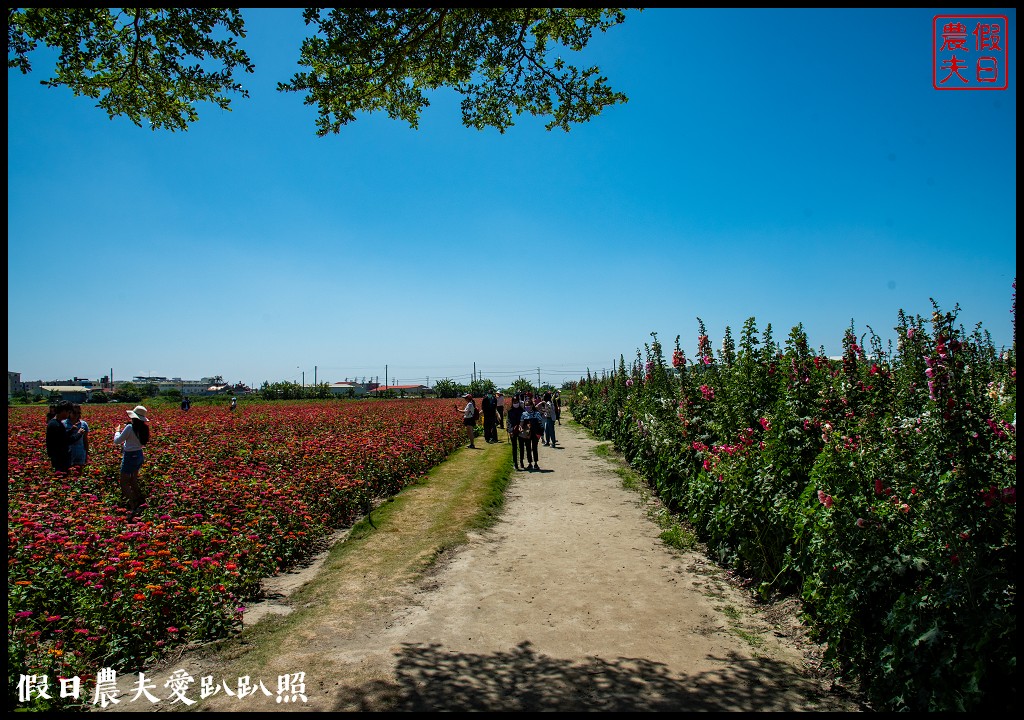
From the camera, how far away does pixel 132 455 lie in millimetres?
7977

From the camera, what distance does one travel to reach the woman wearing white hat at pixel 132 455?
789cm

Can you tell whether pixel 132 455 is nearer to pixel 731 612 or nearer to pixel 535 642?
pixel 535 642

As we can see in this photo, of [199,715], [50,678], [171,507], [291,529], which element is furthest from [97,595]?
[171,507]

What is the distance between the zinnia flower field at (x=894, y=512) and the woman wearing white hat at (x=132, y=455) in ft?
25.2

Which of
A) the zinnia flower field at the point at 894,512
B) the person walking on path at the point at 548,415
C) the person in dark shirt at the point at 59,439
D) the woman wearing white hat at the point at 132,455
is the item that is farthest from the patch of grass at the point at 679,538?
the person walking on path at the point at 548,415

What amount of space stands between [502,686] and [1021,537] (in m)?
2.95

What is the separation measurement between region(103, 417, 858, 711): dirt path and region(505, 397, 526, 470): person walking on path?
6.43 m

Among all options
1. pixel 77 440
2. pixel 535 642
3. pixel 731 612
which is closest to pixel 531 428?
pixel 731 612

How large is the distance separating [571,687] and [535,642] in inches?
28.8

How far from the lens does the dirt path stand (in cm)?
355

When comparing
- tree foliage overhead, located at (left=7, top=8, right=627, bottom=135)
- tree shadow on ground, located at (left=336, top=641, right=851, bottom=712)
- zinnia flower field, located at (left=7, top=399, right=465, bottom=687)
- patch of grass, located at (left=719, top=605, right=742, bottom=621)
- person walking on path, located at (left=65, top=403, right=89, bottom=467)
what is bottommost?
patch of grass, located at (left=719, top=605, right=742, bottom=621)

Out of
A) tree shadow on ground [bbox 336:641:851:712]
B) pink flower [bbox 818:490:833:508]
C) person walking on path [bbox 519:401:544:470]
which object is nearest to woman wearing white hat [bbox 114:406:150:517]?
tree shadow on ground [bbox 336:641:851:712]

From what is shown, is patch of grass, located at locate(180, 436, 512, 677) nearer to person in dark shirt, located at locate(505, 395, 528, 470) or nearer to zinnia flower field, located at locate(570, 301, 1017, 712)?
person in dark shirt, located at locate(505, 395, 528, 470)

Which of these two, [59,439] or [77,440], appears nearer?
[59,439]
